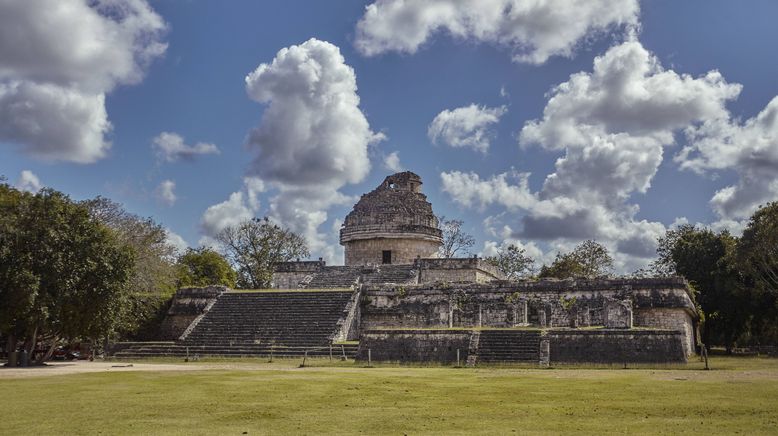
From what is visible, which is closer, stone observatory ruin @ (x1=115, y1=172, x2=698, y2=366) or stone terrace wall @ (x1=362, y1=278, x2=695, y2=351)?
stone observatory ruin @ (x1=115, y1=172, x2=698, y2=366)

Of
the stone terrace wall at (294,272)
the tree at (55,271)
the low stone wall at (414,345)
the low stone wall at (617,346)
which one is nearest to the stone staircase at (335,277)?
the stone terrace wall at (294,272)

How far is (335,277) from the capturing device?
123 feet

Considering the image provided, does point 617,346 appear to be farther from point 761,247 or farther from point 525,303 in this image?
point 761,247

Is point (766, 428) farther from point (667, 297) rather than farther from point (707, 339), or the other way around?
point (707, 339)

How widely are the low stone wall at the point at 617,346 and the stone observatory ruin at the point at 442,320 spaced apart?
31 mm

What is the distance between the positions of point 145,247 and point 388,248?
41.4 ft

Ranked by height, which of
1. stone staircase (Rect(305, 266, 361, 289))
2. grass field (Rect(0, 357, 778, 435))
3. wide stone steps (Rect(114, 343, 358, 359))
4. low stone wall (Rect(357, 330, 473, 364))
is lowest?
grass field (Rect(0, 357, 778, 435))

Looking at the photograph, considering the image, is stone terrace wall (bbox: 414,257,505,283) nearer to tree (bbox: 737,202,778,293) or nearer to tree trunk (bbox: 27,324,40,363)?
tree (bbox: 737,202,778,293)

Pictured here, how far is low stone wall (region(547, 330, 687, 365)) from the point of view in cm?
2156

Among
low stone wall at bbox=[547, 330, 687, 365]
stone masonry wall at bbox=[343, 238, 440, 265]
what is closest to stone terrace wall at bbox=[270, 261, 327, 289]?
stone masonry wall at bbox=[343, 238, 440, 265]

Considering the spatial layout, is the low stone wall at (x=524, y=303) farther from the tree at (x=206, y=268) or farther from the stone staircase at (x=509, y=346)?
the tree at (x=206, y=268)

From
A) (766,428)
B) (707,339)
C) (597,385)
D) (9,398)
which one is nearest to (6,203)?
(9,398)

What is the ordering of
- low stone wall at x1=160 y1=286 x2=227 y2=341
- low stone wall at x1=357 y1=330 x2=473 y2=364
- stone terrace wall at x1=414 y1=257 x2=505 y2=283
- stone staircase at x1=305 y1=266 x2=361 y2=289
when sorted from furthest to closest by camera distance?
stone terrace wall at x1=414 y1=257 x2=505 y2=283
stone staircase at x1=305 y1=266 x2=361 y2=289
low stone wall at x1=160 y1=286 x2=227 y2=341
low stone wall at x1=357 y1=330 x2=473 y2=364

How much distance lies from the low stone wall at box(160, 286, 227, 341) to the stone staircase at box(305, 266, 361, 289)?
558cm
